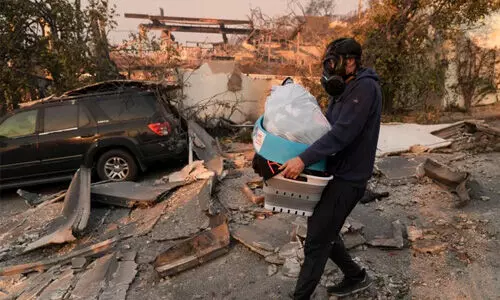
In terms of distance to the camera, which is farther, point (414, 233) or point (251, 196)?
Answer: point (251, 196)

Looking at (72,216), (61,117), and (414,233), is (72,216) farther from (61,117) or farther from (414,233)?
(414,233)

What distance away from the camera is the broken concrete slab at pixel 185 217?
4.29m

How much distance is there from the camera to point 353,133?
213 cm

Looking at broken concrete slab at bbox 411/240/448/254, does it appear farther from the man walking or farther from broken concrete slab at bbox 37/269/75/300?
broken concrete slab at bbox 37/269/75/300

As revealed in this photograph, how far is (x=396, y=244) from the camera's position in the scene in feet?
11.6

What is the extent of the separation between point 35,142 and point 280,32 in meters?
8.50

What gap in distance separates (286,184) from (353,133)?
0.51 metres

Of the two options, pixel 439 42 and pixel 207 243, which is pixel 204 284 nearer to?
pixel 207 243

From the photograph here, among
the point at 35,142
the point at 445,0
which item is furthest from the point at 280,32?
the point at 35,142

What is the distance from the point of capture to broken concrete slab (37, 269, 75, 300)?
319 centimetres

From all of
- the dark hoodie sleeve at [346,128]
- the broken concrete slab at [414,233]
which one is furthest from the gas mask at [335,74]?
the broken concrete slab at [414,233]

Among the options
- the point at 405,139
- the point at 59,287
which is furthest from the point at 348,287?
the point at 405,139

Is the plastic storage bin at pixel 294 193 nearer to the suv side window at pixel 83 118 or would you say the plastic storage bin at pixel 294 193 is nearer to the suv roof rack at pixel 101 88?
the suv roof rack at pixel 101 88

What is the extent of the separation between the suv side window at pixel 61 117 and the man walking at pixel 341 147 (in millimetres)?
5625
